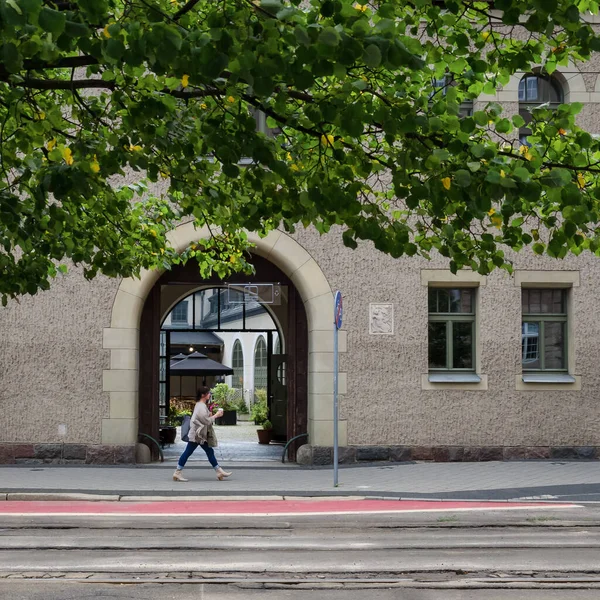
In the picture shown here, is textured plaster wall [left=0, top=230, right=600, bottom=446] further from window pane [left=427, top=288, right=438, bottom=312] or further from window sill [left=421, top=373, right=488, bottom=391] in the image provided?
window pane [left=427, top=288, right=438, bottom=312]

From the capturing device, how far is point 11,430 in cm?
1802

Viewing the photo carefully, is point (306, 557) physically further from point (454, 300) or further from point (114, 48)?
point (454, 300)

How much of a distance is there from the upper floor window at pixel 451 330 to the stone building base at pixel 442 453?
1.46 m

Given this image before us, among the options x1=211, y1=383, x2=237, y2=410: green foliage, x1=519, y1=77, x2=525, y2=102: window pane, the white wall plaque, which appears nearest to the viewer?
the white wall plaque

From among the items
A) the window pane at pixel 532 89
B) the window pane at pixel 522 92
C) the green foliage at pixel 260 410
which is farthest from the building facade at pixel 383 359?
the green foliage at pixel 260 410

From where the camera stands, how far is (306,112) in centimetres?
661

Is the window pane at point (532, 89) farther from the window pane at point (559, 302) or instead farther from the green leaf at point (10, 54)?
the green leaf at point (10, 54)

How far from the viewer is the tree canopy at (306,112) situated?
539 centimetres

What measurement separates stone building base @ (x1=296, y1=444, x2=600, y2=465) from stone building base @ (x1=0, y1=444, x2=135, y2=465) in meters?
3.26

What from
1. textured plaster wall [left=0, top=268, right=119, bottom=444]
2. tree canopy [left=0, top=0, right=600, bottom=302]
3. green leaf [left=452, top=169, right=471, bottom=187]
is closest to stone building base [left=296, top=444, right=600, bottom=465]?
textured plaster wall [left=0, top=268, right=119, bottom=444]

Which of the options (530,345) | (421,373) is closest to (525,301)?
(530,345)

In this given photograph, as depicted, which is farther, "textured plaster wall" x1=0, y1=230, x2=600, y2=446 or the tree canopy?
"textured plaster wall" x1=0, y1=230, x2=600, y2=446

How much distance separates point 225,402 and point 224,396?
891 millimetres

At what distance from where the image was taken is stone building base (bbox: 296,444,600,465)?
1814 centimetres
